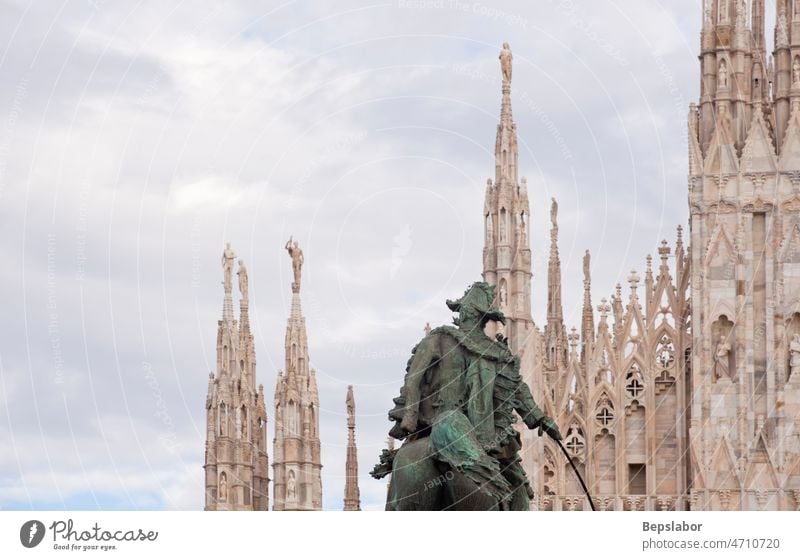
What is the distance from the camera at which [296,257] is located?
46250 millimetres

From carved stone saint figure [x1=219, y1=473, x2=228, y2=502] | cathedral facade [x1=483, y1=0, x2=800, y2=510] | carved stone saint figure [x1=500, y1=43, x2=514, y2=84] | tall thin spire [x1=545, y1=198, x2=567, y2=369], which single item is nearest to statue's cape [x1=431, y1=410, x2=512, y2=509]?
cathedral facade [x1=483, y1=0, x2=800, y2=510]

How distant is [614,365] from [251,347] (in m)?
9.81

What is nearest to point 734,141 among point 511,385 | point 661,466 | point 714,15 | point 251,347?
point 714,15

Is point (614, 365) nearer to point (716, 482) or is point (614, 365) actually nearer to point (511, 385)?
point (716, 482)

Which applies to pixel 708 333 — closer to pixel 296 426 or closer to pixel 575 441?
pixel 575 441

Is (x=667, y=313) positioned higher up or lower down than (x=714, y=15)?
lower down

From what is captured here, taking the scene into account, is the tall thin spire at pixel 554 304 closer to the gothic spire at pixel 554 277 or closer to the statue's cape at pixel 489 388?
the gothic spire at pixel 554 277

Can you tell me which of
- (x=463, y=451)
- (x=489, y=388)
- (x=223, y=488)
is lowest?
(x=463, y=451)

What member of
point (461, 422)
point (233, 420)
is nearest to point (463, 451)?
point (461, 422)

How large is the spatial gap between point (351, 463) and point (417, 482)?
2412 cm

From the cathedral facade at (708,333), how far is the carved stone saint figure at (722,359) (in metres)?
0.03
